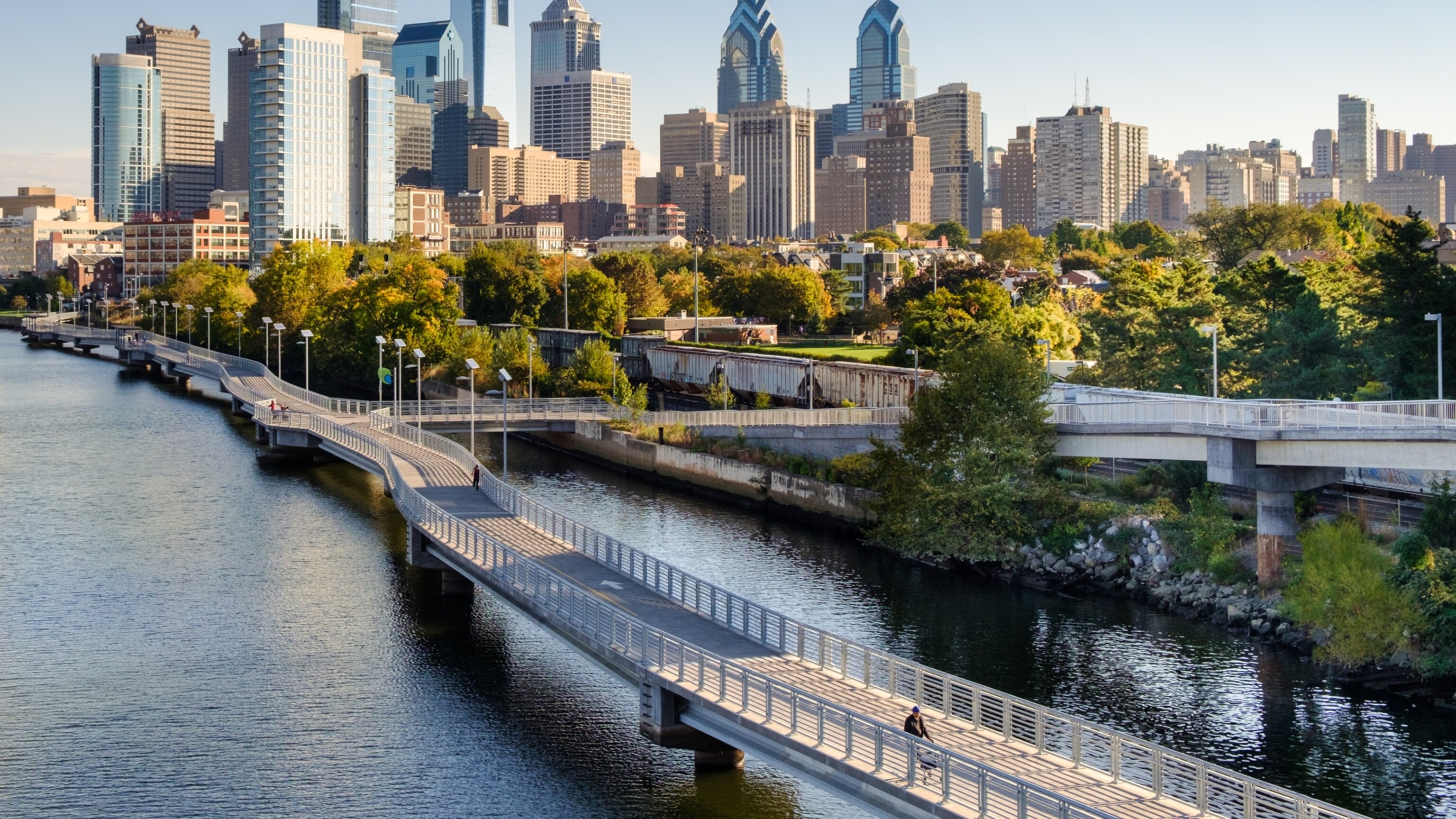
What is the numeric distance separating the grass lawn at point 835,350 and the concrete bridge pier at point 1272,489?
40.5m

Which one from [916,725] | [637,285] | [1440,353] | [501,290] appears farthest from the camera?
[637,285]

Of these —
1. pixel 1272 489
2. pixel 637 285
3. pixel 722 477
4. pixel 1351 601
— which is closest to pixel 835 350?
pixel 637 285

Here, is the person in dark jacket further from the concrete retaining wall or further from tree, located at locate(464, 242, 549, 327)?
tree, located at locate(464, 242, 549, 327)

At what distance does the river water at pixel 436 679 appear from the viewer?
32750 mm

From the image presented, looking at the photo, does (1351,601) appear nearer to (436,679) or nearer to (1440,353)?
(1440,353)

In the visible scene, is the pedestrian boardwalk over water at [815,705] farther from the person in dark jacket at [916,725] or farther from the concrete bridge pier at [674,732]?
the person in dark jacket at [916,725]

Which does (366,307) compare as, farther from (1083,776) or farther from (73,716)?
(1083,776)

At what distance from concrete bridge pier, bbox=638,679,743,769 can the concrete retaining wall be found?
2797 cm

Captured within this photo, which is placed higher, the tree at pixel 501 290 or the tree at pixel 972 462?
the tree at pixel 501 290

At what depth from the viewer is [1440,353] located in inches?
2014

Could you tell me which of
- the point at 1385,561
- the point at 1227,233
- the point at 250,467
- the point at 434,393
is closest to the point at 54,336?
the point at 434,393

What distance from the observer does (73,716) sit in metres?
37.3

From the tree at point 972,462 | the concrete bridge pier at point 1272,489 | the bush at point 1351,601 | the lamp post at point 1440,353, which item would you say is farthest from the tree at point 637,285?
the bush at point 1351,601

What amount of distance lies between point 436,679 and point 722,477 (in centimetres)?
3154
